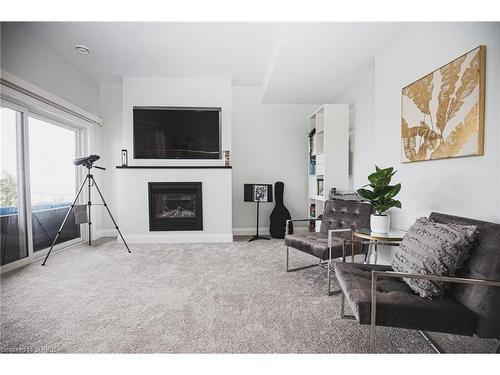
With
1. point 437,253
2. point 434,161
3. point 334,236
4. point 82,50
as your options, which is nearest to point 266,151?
point 334,236

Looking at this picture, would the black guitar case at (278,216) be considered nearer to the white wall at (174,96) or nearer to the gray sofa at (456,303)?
the white wall at (174,96)

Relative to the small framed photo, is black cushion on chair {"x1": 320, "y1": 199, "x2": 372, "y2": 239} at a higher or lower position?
lower

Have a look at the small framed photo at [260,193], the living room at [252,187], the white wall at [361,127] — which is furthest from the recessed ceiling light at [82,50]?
the white wall at [361,127]

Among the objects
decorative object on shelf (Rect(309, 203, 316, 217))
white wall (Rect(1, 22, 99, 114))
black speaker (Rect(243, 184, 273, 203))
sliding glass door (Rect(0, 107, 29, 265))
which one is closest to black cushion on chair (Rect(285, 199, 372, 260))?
decorative object on shelf (Rect(309, 203, 316, 217))

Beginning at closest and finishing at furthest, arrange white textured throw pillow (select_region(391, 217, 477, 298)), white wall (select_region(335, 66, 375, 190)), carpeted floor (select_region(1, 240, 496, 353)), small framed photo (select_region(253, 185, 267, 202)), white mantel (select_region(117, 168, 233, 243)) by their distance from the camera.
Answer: white textured throw pillow (select_region(391, 217, 477, 298))
carpeted floor (select_region(1, 240, 496, 353))
white wall (select_region(335, 66, 375, 190))
white mantel (select_region(117, 168, 233, 243))
small framed photo (select_region(253, 185, 267, 202))

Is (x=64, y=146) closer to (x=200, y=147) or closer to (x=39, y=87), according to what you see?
(x=39, y=87)

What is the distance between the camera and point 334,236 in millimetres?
2482

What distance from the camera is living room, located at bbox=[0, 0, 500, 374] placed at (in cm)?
135

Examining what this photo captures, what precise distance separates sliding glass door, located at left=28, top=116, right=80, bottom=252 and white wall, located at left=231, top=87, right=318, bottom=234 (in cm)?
263

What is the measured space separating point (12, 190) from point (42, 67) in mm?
1551

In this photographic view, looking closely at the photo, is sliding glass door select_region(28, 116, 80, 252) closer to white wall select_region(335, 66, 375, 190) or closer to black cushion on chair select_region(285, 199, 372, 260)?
black cushion on chair select_region(285, 199, 372, 260)

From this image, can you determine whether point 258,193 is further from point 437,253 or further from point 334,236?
point 437,253

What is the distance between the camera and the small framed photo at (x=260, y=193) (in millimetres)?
3945

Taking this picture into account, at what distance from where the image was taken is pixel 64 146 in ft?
11.3
